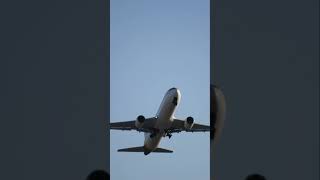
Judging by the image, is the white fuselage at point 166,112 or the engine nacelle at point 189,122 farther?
the white fuselage at point 166,112

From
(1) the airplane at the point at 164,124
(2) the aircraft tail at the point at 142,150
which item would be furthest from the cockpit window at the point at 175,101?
(2) the aircraft tail at the point at 142,150

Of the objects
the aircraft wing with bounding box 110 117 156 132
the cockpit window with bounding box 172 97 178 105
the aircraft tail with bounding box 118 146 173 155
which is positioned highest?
the cockpit window with bounding box 172 97 178 105

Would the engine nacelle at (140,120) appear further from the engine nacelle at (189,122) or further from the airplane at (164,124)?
the engine nacelle at (189,122)

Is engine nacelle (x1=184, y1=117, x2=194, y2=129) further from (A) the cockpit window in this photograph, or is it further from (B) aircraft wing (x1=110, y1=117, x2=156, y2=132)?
(B) aircraft wing (x1=110, y1=117, x2=156, y2=132)

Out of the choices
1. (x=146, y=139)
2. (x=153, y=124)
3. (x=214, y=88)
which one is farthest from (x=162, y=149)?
(x=214, y=88)

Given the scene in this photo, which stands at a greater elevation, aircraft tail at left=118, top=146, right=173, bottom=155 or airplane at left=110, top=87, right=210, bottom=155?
airplane at left=110, top=87, right=210, bottom=155

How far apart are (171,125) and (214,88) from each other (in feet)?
50.5

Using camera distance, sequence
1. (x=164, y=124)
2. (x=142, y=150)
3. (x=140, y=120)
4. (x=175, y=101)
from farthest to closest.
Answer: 1. (x=142, y=150)
2. (x=164, y=124)
3. (x=175, y=101)
4. (x=140, y=120)

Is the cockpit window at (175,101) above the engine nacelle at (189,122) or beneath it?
above

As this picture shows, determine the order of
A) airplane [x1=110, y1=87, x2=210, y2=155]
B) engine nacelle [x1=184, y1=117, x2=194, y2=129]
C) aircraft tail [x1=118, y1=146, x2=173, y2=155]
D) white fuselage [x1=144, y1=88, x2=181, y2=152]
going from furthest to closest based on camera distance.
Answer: aircraft tail [x1=118, y1=146, x2=173, y2=155] → white fuselage [x1=144, y1=88, x2=181, y2=152] → airplane [x1=110, y1=87, x2=210, y2=155] → engine nacelle [x1=184, y1=117, x2=194, y2=129]

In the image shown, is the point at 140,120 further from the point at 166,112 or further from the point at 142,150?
the point at 142,150

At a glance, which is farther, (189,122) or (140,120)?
(189,122)

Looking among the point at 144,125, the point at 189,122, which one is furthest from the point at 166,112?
the point at 189,122

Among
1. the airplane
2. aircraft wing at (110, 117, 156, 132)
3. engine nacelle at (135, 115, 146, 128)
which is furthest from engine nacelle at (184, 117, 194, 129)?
aircraft wing at (110, 117, 156, 132)
